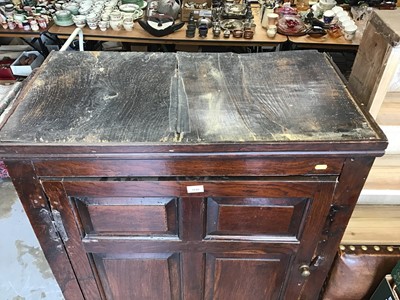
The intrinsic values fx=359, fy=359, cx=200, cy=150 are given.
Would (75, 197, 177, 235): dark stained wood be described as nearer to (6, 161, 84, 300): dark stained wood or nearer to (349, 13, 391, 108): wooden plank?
(6, 161, 84, 300): dark stained wood

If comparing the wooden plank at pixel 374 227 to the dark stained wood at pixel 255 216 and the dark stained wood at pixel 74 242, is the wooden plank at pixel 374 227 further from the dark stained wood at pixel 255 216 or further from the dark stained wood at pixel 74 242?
the dark stained wood at pixel 74 242

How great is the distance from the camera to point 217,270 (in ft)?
3.53

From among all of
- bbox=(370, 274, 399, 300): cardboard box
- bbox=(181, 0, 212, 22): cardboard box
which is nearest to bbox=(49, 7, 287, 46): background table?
bbox=(181, 0, 212, 22): cardboard box

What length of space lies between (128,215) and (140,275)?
0.91 feet

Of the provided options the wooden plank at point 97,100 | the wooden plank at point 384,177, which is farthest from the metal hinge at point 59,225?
the wooden plank at point 384,177

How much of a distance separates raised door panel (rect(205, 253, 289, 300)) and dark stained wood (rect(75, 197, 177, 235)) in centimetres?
20

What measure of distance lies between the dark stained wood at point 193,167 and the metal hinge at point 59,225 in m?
0.13

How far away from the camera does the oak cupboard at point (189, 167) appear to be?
A: 30.5 inches

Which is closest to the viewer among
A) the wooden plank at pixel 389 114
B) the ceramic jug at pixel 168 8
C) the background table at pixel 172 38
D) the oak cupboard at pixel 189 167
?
the oak cupboard at pixel 189 167

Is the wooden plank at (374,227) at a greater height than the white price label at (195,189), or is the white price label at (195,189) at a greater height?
the white price label at (195,189)

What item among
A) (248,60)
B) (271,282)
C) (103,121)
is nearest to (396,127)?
(248,60)

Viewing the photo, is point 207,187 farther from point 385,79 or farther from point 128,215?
point 385,79

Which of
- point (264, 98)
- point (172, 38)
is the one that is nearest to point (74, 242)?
point (264, 98)

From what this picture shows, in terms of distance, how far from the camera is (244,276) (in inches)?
43.1
